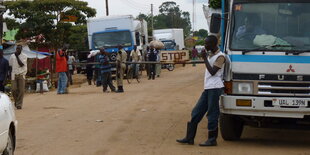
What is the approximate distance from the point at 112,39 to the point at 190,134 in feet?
67.5

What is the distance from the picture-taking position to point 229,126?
10.2m

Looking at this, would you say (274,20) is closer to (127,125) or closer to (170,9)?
(127,125)

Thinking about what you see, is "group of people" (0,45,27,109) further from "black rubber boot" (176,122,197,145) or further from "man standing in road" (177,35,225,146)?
"man standing in road" (177,35,225,146)

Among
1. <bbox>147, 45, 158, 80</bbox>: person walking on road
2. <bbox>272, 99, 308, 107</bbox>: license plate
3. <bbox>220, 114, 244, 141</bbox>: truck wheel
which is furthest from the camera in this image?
<bbox>147, 45, 158, 80</bbox>: person walking on road

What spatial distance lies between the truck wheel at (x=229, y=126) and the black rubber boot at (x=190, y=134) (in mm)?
520

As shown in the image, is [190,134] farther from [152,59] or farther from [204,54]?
[152,59]

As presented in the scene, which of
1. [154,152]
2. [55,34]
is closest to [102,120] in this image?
[154,152]

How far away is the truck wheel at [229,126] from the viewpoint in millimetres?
10195

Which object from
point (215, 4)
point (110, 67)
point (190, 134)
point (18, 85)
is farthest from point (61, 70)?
point (190, 134)

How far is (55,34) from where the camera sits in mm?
36125

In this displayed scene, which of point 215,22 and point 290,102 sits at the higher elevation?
point 215,22

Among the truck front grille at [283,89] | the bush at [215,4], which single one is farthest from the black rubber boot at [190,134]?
the bush at [215,4]

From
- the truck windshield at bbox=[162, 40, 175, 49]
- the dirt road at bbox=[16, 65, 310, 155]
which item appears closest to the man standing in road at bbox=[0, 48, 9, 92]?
the dirt road at bbox=[16, 65, 310, 155]

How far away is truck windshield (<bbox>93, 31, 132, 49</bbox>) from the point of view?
3028cm
